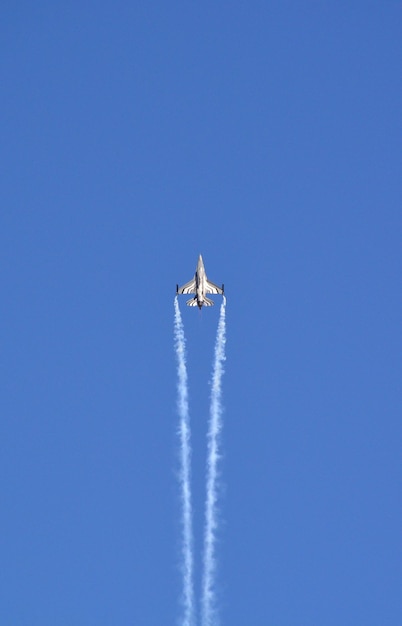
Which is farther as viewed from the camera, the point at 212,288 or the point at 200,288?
the point at 212,288

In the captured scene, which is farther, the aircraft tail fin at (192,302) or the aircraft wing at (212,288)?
the aircraft wing at (212,288)

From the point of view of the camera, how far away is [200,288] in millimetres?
145250

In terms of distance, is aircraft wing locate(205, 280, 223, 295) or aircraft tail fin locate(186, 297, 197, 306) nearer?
aircraft tail fin locate(186, 297, 197, 306)

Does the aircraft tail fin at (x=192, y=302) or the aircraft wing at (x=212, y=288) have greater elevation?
the aircraft wing at (x=212, y=288)

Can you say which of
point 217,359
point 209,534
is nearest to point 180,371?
point 217,359

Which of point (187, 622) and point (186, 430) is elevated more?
point (186, 430)

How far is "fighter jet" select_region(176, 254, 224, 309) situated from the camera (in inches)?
5719

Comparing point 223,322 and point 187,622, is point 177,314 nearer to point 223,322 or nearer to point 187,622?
point 223,322

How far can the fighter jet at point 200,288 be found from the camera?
145 metres

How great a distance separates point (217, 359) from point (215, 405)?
4.06 metres

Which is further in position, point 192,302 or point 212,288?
point 212,288

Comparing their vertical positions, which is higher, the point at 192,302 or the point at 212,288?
the point at 212,288

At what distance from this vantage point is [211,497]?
140 metres

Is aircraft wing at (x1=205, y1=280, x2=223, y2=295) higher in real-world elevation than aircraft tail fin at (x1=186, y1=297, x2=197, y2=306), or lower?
higher
